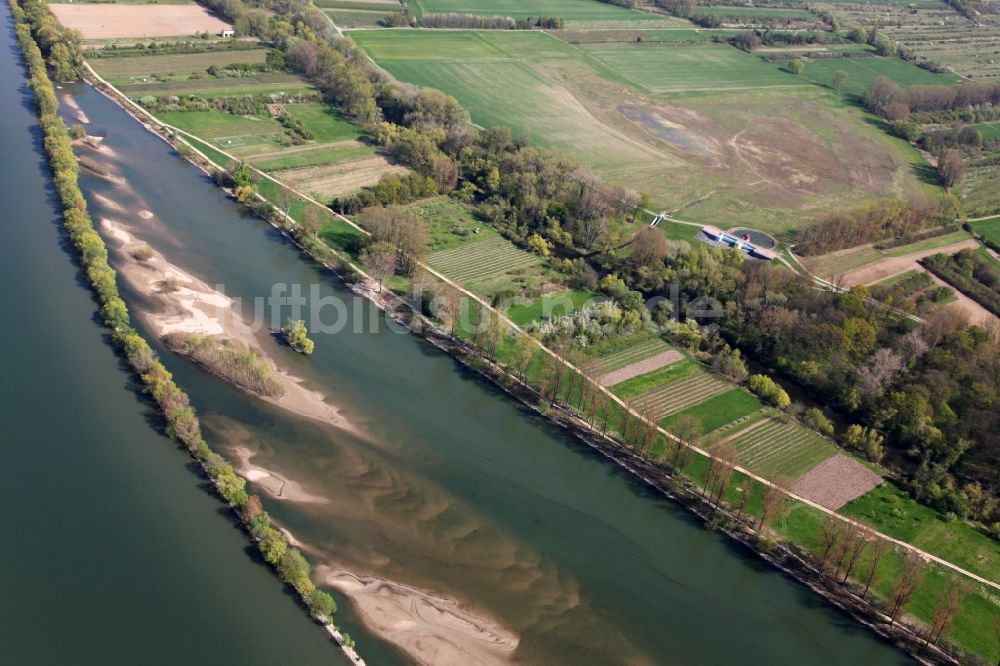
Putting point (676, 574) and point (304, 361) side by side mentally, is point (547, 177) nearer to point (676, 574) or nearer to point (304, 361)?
point (304, 361)

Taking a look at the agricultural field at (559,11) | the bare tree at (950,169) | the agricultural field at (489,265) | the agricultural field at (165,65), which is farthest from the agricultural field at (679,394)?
the agricultural field at (559,11)

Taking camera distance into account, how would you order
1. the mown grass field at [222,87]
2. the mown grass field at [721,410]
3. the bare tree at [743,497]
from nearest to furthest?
the bare tree at [743,497]
the mown grass field at [721,410]
the mown grass field at [222,87]

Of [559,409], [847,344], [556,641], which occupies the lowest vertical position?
[556,641]

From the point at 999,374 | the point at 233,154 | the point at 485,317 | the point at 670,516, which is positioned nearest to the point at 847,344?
the point at 999,374

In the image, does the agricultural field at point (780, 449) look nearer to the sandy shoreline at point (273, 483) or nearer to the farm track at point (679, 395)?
the farm track at point (679, 395)

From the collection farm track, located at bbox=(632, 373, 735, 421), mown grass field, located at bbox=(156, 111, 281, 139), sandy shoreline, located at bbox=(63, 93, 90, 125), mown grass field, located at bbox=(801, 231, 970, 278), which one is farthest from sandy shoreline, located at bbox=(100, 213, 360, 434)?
mown grass field, located at bbox=(801, 231, 970, 278)

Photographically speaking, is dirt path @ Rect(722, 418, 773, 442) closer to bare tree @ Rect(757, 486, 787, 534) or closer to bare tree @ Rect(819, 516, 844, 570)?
bare tree @ Rect(757, 486, 787, 534)

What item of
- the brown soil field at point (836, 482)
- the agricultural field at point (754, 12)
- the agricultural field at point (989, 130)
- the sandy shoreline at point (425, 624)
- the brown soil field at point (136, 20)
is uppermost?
the agricultural field at point (754, 12)
